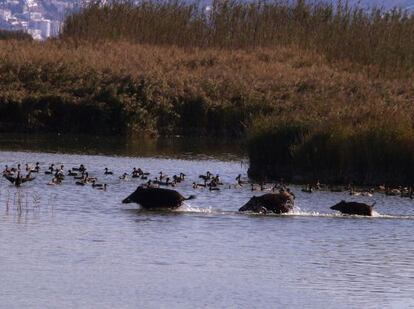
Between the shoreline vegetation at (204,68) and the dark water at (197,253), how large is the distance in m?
8.47

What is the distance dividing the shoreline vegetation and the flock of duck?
14.4 ft

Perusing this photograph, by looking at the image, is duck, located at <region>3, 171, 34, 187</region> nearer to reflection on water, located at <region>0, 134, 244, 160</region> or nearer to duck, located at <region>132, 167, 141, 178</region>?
duck, located at <region>132, 167, 141, 178</region>

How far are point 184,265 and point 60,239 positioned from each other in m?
2.43

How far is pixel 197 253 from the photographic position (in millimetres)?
17328

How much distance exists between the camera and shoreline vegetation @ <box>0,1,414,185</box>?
3894cm

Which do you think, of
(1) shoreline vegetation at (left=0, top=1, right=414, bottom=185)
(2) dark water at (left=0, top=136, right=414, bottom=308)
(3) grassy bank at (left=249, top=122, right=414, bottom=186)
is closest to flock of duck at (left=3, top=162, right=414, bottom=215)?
(2) dark water at (left=0, top=136, right=414, bottom=308)

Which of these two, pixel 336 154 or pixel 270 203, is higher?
pixel 336 154

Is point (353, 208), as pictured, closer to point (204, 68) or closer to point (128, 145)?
point (128, 145)

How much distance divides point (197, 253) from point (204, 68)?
26.2 meters

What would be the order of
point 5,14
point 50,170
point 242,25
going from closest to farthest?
1. point 50,170
2. point 242,25
3. point 5,14

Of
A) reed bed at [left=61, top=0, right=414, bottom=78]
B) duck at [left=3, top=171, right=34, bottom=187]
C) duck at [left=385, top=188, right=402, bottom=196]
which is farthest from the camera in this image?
reed bed at [left=61, top=0, right=414, bottom=78]

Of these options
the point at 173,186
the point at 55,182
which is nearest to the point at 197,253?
the point at 173,186

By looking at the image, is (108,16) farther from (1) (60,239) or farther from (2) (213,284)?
(2) (213,284)

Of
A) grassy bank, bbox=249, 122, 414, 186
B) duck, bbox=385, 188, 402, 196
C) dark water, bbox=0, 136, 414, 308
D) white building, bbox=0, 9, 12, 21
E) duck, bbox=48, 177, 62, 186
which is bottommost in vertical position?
dark water, bbox=0, 136, 414, 308
